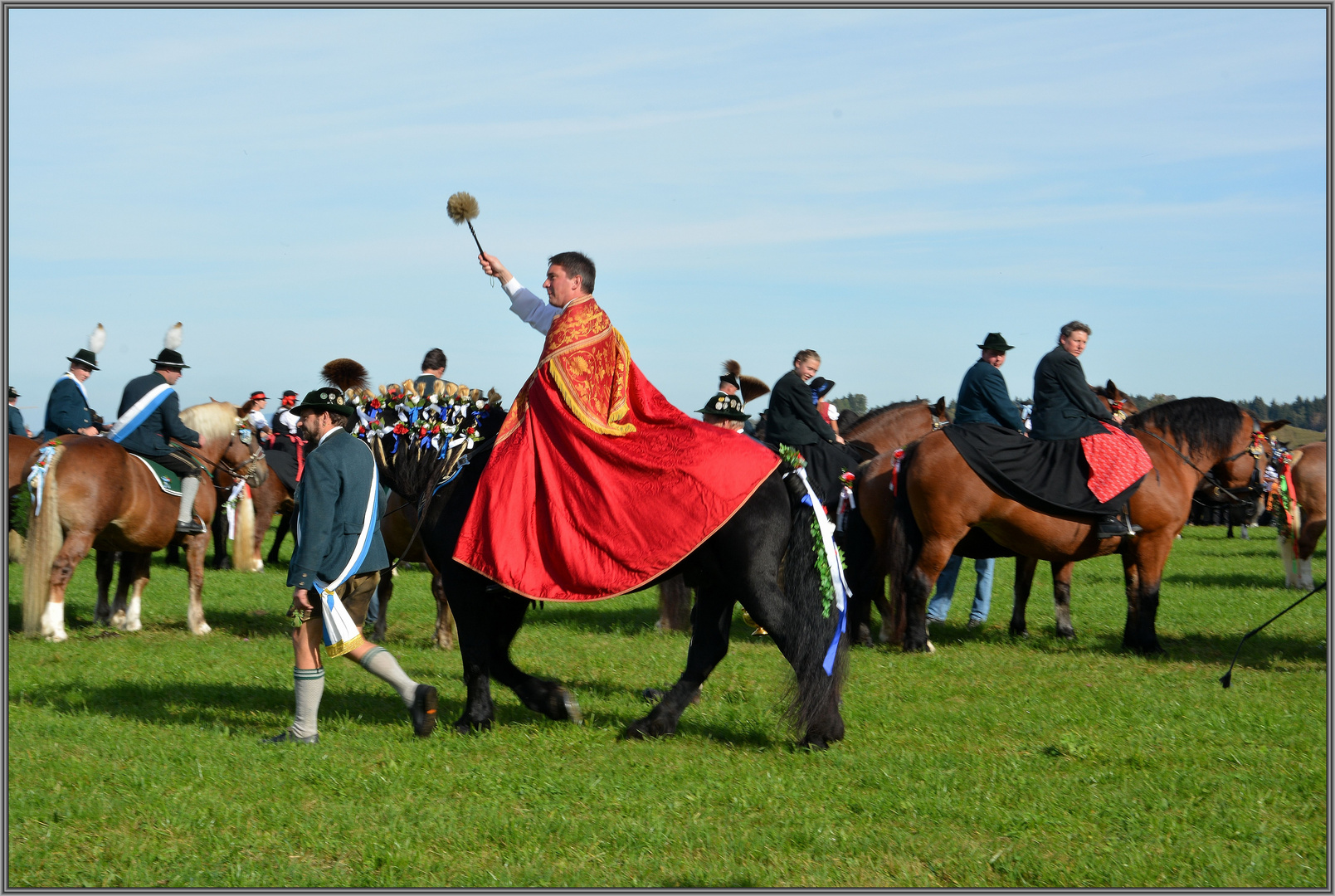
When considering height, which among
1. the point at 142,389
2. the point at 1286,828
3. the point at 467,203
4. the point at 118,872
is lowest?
the point at 118,872

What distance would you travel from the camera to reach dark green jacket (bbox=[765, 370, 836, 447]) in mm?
11688

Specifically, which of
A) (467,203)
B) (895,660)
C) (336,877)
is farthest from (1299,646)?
(336,877)

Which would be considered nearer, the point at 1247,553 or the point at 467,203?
the point at 467,203

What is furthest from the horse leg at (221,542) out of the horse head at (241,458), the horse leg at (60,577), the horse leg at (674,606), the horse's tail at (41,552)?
the horse leg at (674,606)

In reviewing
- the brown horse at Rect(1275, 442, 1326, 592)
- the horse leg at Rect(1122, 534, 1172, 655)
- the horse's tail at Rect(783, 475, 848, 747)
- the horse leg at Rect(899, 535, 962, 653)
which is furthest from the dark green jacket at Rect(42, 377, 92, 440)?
the brown horse at Rect(1275, 442, 1326, 592)

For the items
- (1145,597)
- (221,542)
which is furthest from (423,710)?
(221,542)

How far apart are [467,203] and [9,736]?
4.01 m

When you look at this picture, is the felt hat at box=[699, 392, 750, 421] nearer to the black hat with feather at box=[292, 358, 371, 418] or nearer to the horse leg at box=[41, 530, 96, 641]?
the black hat with feather at box=[292, 358, 371, 418]

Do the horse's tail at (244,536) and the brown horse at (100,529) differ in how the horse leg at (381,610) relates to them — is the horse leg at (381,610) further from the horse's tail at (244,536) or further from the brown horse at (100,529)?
the horse's tail at (244,536)

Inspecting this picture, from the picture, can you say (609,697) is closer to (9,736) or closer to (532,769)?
(532,769)

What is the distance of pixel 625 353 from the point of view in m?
6.71

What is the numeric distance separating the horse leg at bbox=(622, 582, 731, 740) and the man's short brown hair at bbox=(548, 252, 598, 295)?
1889 millimetres

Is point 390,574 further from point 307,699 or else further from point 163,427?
point 307,699

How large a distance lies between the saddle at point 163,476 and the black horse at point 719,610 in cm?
503
